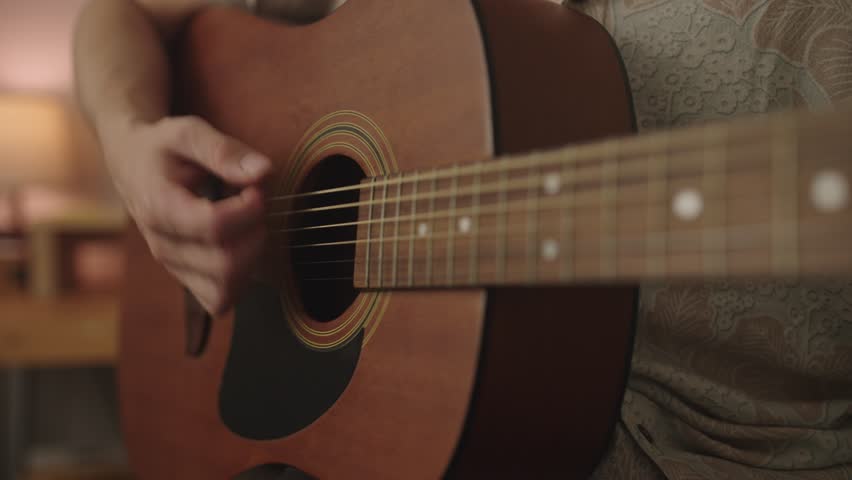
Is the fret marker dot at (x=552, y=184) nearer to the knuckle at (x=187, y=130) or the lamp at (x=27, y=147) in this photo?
the knuckle at (x=187, y=130)

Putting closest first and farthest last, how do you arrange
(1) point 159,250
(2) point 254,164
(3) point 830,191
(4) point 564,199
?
(3) point 830,191
(4) point 564,199
(2) point 254,164
(1) point 159,250

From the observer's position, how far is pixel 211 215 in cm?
59

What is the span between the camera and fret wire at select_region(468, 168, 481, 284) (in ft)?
1.42

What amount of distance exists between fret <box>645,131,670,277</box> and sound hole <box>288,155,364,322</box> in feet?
1.13

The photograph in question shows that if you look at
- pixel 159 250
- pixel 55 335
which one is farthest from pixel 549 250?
pixel 55 335

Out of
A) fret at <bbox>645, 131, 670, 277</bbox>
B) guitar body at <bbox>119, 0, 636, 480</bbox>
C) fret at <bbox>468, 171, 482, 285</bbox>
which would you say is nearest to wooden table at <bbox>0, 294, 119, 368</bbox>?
guitar body at <bbox>119, 0, 636, 480</bbox>

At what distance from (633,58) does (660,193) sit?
328 millimetres

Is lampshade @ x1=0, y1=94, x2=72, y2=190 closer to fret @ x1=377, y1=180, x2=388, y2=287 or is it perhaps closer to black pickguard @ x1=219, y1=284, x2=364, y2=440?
black pickguard @ x1=219, y1=284, x2=364, y2=440

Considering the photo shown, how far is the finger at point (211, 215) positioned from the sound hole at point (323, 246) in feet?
0.19

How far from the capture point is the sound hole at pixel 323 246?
65cm

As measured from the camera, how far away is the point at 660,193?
34 centimetres

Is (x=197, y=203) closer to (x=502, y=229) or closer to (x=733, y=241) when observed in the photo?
(x=502, y=229)

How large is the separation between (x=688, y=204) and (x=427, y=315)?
21cm

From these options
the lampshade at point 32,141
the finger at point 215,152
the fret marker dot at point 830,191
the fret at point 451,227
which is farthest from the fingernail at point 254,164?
the lampshade at point 32,141
